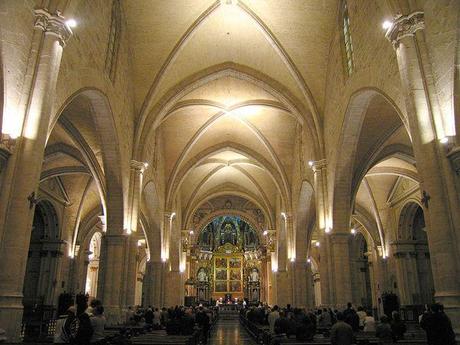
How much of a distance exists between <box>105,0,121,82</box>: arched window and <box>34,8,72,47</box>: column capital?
5.29 m

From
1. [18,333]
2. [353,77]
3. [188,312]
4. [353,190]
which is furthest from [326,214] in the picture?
[18,333]

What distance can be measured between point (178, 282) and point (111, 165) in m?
20.3

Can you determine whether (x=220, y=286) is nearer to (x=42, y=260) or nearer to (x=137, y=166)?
(x=42, y=260)

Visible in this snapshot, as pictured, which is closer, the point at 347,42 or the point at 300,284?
the point at 347,42

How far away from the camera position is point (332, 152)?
57.7ft

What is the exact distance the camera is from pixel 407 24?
962cm

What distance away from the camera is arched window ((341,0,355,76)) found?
15.4m

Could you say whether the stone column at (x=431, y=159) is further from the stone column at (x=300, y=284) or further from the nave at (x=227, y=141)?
the stone column at (x=300, y=284)

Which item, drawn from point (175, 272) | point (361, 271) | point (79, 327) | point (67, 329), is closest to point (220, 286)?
point (175, 272)

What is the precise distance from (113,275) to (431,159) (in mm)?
12414

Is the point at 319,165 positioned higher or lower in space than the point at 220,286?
higher

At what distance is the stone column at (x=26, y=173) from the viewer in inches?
315

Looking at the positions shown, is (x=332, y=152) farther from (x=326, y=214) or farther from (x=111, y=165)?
(x=111, y=165)

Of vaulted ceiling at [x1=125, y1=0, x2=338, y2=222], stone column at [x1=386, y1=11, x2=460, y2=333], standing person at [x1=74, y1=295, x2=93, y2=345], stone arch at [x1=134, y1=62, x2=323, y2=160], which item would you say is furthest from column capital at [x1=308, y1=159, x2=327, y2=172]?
standing person at [x1=74, y1=295, x2=93, y2=345]
